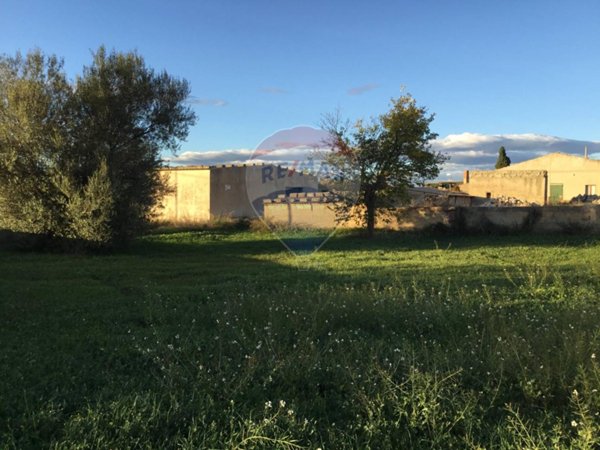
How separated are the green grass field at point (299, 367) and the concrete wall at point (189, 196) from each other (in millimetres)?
23253

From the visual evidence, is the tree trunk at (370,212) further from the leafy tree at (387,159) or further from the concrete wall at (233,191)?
the concrete wall at (233,191)

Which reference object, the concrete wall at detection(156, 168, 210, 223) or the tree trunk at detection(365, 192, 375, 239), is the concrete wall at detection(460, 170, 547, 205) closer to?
the tree trunk at detection(365, 192, 375, 239)

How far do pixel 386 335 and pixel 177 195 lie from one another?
29768 millimetres

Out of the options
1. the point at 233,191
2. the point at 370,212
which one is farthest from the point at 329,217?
the point at 233,191

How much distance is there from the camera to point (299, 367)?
14.0 feet

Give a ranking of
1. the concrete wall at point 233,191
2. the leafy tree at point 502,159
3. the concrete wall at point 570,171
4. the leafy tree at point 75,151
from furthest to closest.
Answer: the leafy tree at point 502,159 → the concrete wall at point 570,171 → the concrete wall at point 233,191 → the leafy tree at point 75,151

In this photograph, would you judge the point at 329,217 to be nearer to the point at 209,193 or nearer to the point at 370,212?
the point at 370,212

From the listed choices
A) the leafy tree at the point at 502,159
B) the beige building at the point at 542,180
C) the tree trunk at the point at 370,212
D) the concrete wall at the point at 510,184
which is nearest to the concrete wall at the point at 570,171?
the beige building at the point at 542,180

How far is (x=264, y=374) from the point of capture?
4211mm

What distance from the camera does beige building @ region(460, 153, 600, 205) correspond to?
150ft

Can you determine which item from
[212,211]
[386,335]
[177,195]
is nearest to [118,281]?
[386,335]

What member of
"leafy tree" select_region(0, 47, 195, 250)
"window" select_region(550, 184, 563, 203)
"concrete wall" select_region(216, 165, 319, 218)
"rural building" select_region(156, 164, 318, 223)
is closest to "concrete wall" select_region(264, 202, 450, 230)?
"concrete wall" select_region(216, 165, 319, 218)

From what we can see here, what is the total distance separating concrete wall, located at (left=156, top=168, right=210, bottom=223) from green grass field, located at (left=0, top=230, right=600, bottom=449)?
2325 cm

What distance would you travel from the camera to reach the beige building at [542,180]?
45.8 meters
